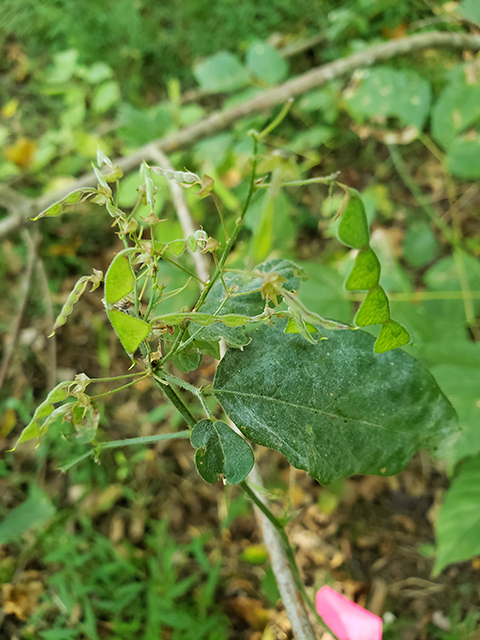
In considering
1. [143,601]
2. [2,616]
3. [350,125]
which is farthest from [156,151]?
[2,616]

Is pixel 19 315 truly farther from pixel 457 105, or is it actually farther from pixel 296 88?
pixel 457 105

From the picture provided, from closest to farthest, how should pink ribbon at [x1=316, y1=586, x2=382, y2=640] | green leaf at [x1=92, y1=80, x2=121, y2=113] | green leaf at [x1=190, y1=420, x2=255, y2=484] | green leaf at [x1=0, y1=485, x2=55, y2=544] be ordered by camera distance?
green leaf at [x1=190, y1=420, x2=255, y2=484], pink ribbon at [x1=316, y1=586, x2=382, y2=640], green leaf at [x1=0, y1=485, x2=55, y2=544], green leaf at [x1=92, y1=80, x2=121, y2=113]

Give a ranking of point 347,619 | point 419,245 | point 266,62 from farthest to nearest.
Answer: point 419,245 < point 266,62 < point 347,619

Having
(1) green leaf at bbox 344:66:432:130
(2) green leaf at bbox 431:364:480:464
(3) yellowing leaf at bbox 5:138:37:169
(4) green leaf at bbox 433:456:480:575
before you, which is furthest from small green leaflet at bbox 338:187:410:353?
(3) yellowing leaf at bbox 5:138:37:169

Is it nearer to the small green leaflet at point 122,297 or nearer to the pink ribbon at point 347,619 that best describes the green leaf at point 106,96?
the small green leaflet at point 122,297

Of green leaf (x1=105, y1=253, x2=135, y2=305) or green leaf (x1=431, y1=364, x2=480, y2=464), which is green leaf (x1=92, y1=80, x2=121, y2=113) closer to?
green leaf (x1=431, y1=364, x2=480, y2=464)

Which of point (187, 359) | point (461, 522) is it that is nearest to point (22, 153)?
point (187, 359)

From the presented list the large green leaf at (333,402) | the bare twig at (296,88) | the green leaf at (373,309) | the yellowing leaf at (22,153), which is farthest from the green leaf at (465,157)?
the yellowing leaf at (22,153)
